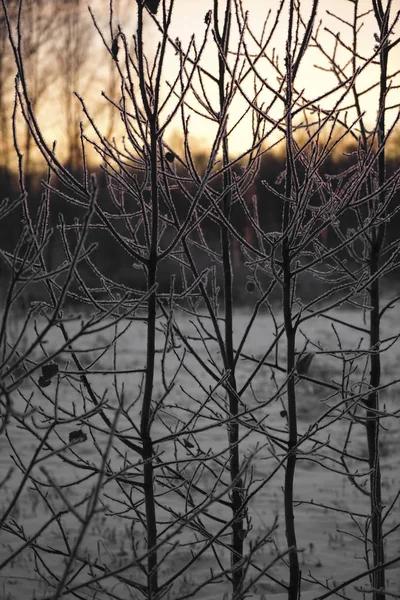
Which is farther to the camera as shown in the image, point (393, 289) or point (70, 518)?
point (393, 289)

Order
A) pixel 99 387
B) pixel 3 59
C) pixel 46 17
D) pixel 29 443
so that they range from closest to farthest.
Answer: pixel 29 443, pixel 99 387, pixel 3 59, pixel 46 17

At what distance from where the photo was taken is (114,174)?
6.77 ft

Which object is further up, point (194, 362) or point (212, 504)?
point (194, 362)

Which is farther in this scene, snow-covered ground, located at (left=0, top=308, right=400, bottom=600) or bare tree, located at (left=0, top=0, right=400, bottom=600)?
snow-covered ground, located at (left=0, top=308, right=400, bottom=600)


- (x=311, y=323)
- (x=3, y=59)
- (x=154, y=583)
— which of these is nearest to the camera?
(x=154, y=583)

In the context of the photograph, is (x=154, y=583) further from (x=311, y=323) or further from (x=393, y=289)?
(x=393, y=289)

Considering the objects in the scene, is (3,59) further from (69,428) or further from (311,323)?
(311,323)

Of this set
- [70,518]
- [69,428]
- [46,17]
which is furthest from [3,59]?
[70,518]

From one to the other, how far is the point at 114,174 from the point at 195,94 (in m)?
0.53

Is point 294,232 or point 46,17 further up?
point 46,17

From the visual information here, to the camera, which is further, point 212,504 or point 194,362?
point 194,362

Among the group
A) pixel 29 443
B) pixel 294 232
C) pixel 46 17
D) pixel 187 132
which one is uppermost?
pixel 46 17

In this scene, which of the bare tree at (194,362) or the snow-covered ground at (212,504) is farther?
the snow-covered ground at (212,504)

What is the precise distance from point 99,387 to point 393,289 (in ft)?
50.9
